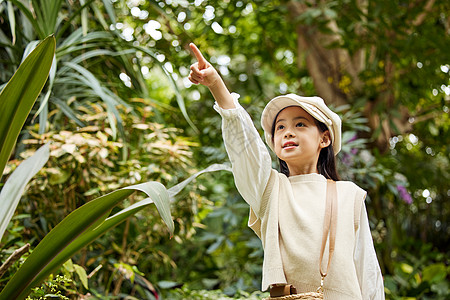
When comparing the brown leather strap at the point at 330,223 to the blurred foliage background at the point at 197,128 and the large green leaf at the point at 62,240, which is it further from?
the blurred foliage background at the point at 197,128

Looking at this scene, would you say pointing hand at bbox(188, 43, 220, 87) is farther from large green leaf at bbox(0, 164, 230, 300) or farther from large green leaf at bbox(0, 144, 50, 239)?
large green leaf at bbox(0, 144, 50, 239)

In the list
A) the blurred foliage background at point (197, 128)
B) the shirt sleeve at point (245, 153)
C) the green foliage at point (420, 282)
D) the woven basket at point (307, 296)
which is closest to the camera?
the woven basket at point (307, 296)

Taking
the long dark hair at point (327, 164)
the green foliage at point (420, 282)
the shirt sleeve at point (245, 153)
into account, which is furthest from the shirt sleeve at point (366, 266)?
the green foliage at point (420, 282)

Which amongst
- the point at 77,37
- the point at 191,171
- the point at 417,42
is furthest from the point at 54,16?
the point at 417,42

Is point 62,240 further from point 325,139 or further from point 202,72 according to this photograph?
point 325,139

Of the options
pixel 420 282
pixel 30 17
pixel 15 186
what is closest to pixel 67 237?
pixel 15 186

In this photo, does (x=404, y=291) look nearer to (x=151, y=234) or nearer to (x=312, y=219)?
(x=151, y=234)

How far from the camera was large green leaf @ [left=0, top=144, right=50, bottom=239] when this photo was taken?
1.22m

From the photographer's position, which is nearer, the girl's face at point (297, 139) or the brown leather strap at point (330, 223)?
the brown leather strap at point (330, 223)

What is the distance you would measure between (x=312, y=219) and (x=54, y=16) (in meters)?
1.32

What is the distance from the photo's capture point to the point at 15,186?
128cm

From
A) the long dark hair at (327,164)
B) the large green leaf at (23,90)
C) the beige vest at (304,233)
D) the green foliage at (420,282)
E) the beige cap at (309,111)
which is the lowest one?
the green foliage at (420,282)

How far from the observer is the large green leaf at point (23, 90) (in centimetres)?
116

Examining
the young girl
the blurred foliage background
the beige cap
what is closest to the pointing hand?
the young girl
